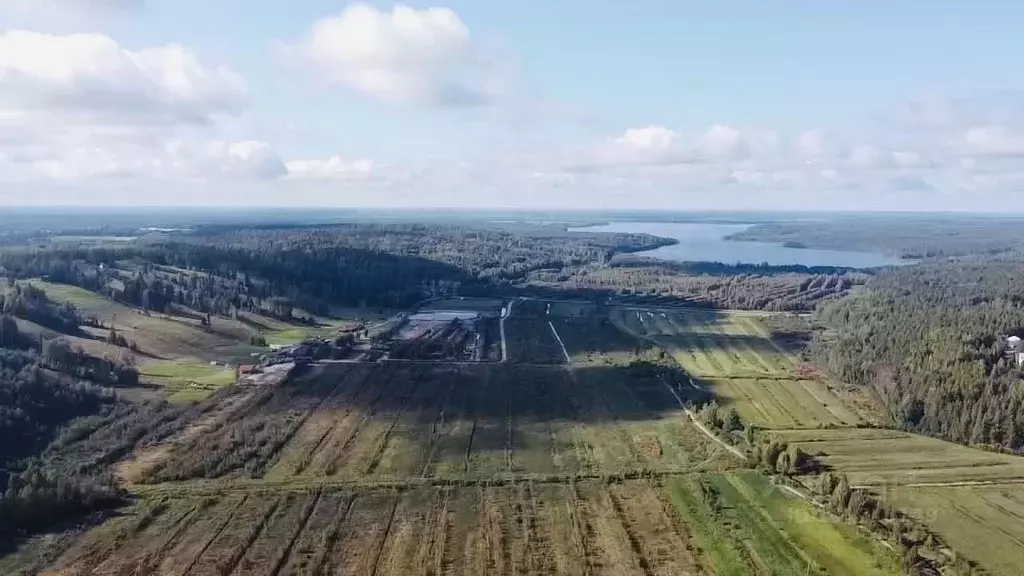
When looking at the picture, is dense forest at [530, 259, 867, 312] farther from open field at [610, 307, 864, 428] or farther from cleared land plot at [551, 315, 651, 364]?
cleared land plot at [551, 315, 651, 364]

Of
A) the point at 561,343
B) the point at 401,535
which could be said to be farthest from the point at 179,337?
the point at 401,535

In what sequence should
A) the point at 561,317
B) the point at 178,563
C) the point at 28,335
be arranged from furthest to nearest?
the point at 561,317
the point at 28,335
the point at 178,563

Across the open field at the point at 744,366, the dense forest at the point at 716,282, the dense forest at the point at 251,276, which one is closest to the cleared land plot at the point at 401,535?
the open field at the point at 744,366

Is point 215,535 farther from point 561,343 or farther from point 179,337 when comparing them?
point 561,343

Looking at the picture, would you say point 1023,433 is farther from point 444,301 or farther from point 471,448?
point 444,301

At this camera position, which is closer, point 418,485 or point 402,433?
point 418,485

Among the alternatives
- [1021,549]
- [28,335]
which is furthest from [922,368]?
[28,335]

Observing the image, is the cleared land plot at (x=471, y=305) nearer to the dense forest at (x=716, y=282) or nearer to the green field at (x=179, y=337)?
the green field at (x=179, y=337)
